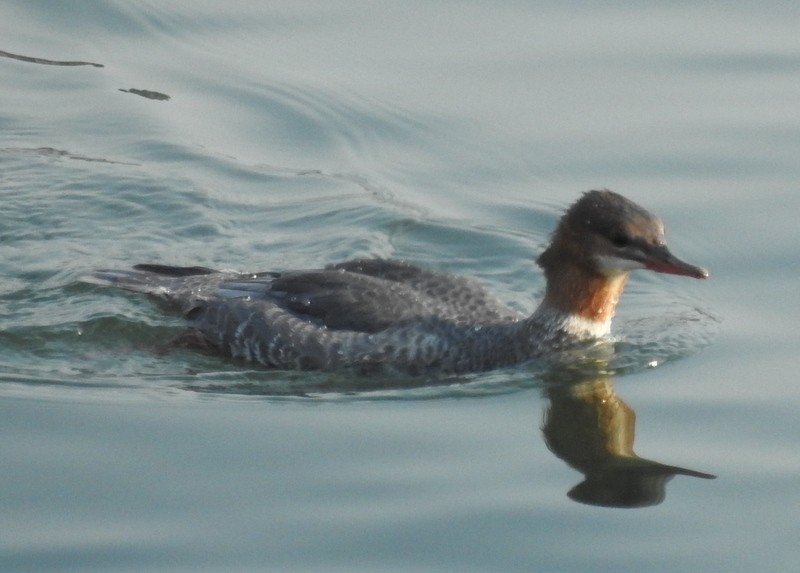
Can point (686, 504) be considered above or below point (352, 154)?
below

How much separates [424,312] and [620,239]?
57.3 inches

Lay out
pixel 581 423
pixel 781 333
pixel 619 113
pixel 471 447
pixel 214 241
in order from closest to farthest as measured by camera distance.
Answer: pixel 471 447 < pixel 581 423 < pixel 781 333 < pixel 214 241 < pixel 619 113

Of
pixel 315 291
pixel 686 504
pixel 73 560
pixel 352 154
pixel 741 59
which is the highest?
pixel 741 59

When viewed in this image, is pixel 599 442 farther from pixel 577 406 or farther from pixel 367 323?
pixel 367 323

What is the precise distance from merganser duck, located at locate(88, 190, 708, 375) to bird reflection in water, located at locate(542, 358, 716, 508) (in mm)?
453

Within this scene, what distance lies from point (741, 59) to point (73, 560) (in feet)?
30.3

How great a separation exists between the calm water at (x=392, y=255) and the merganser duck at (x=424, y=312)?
29 centimetres

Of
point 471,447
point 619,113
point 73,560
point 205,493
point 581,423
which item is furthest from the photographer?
point 619,113

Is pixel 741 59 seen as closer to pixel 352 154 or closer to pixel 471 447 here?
pixel 352 154

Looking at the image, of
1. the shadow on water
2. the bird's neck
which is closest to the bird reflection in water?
the shadow on water

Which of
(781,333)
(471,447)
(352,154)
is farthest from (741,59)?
(471,447)

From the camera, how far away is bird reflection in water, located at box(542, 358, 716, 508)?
913 centimetres

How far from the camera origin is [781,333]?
36.7ft

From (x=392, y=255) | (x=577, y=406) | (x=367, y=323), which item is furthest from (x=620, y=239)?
(x=392, y=255)
